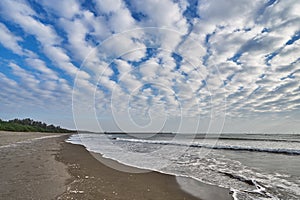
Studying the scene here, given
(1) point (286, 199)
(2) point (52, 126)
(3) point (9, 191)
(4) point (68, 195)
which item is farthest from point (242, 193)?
(2) point (52, 126)

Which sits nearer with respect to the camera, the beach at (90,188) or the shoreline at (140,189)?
the beach at (90,188)

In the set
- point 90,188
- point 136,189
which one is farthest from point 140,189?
point 90,188

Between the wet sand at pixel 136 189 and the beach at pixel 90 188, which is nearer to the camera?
the beach at pixel 90 188

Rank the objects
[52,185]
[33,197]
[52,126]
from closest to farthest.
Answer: [33,197]
[52,185]
[52,126]

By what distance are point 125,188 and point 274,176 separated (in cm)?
667

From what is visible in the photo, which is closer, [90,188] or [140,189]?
[90,188]

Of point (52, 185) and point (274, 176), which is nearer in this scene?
point (52, 185)

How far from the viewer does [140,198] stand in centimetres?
514

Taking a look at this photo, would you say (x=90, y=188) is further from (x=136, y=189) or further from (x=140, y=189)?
(x=140, y=189)

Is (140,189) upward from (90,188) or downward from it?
downward

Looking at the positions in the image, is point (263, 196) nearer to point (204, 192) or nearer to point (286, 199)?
point (286, 199)

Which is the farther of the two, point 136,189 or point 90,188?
point 136,189

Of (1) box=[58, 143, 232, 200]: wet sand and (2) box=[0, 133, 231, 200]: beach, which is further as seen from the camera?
(1) box=[58, 143, 232, 200]: wet sand

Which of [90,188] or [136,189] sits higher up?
[90,188]
